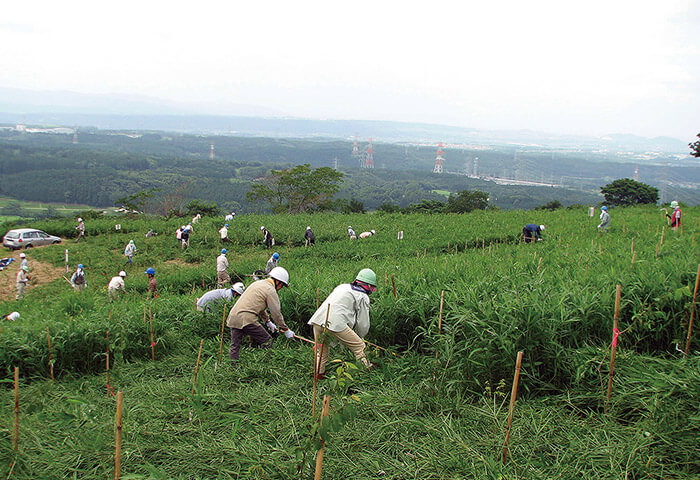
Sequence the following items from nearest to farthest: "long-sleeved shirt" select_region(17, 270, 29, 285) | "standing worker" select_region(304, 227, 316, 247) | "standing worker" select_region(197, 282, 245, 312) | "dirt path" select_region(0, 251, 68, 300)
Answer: "standing worker" select_region(197, 282, 245, 312) < "long-sleeved shirt" select_region(17, 270, 29, 285) < "dirt path" select_region(0, 251, 68, 300) < "standing worker" select_region(304, 227, 316, 247)

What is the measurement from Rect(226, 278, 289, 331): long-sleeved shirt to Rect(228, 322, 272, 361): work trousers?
80mm

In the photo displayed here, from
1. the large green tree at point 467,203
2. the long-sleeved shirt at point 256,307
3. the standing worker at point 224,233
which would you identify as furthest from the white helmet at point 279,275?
the large green tree at point 467,203

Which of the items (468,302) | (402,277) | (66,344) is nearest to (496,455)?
(468,302)

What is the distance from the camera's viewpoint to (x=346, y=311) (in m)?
4.50

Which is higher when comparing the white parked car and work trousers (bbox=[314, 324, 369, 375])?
work trousers (bbox=[314, 324, 369, 375])

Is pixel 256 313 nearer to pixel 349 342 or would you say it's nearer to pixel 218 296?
pixel 349 342

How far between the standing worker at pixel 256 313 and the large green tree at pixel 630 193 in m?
40.3

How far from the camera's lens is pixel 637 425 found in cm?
291

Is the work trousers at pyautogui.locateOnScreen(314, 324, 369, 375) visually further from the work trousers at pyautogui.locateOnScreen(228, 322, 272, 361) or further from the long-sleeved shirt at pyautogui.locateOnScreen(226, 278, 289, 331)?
the work trousers at pyautogui.locateOnScreen(228, 322, 272, 361)

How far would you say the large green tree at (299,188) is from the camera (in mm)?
46594

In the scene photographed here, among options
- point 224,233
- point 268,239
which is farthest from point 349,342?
point 224,233

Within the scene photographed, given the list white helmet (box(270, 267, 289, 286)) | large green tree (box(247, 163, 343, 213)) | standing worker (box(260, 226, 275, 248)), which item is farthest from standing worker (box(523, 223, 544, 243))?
large green tree (box(247, 163, 343, 213))

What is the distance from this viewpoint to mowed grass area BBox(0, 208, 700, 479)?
276cm

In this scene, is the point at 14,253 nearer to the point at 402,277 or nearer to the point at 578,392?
the point at 402,277
